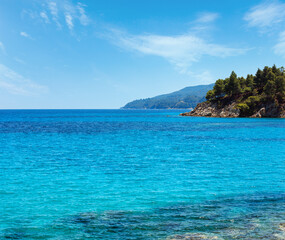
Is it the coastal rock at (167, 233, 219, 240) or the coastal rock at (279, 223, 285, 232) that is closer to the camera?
the coastal rock at (167, 233, 219, 240)

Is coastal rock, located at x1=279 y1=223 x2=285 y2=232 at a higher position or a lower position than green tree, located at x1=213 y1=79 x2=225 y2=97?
lower

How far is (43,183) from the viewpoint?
24.9 metres

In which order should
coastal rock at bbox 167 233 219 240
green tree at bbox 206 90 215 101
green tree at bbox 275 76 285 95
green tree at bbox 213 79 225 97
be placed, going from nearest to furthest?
coastal rock at bbox 167 233 219 240
green tree at bbox 275 76 285 95
green tree at bbox 213 79 225 97
green tree at bbox 206 90 215 101

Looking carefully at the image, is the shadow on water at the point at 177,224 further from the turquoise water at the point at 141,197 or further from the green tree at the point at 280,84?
the green tree at the point at 280,84

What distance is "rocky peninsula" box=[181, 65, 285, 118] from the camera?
14185cm

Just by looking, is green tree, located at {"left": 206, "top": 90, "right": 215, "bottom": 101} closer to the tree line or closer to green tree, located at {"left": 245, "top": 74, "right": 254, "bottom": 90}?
the tree line

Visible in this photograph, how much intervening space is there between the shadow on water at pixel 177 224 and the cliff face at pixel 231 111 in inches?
5390

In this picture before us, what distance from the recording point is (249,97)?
151 m

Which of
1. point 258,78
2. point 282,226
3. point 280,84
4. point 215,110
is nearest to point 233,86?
point 215,110

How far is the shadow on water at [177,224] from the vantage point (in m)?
14.3

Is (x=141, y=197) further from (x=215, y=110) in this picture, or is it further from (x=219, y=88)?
(x=219, y=88)

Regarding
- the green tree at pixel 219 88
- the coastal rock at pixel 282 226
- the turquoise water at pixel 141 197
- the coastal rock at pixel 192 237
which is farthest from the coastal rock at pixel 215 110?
the coastal rock at pixel 192 237

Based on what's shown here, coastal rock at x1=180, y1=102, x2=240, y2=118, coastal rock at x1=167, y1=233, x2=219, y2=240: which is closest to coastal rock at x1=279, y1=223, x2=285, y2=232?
coastal rock at x1=167, y1=233, x2=219, y2=240

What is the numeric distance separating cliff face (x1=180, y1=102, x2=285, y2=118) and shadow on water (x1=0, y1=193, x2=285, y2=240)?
A: 5390 inches
